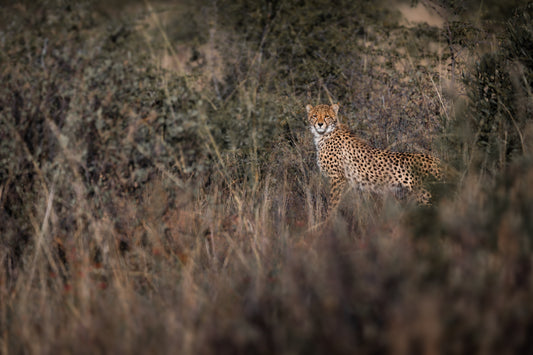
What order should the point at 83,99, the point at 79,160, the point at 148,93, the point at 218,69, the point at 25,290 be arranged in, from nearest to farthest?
the point at 25,290
the point at 79,160
the point at 83,99
the point at 148,93
the point at 218,69

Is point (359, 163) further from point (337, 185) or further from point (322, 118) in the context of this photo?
point (322, 118)

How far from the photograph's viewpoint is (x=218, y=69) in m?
7.50

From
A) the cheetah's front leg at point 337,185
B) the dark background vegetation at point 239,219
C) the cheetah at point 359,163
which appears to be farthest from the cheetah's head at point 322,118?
the cheetah's front leg at point 337,185

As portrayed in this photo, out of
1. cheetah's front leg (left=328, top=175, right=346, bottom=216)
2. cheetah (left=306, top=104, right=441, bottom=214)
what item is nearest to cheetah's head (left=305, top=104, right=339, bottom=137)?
cheetah (left=306, top=104, right=441, bottom=214)

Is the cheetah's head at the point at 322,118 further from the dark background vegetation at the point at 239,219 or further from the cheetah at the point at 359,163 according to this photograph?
the dark background vegetation at the point at 239,219

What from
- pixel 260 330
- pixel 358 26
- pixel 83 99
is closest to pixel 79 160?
pixel 83 99

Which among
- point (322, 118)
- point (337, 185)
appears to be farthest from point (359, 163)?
point (322, 118)

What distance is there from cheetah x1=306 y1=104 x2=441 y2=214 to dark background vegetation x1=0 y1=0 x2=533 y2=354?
0.21 metres

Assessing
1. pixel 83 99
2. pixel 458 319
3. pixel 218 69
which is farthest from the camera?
pixel 218 69

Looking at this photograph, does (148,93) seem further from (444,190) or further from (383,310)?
(383,310)

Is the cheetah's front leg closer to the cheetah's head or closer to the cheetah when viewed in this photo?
the cheetah

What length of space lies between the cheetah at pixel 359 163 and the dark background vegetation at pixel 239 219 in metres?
0.21

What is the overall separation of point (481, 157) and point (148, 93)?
2.48 m

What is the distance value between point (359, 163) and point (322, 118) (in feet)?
2.11
